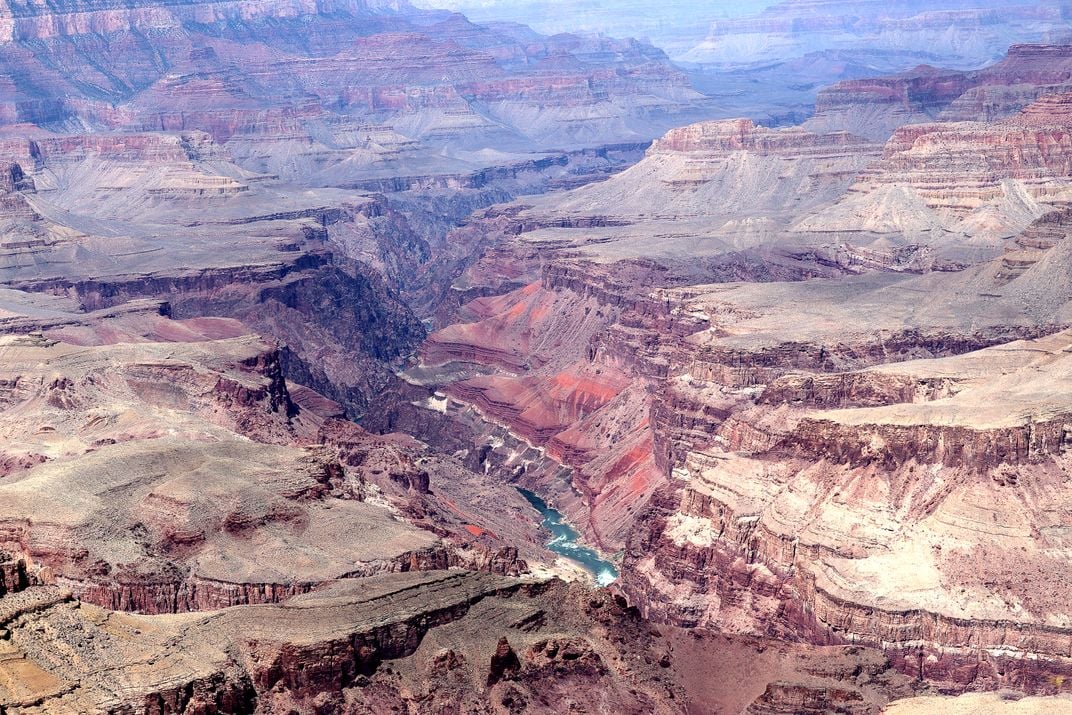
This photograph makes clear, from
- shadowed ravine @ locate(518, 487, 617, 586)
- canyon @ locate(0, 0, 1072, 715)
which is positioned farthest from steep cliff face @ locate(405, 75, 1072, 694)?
shadowed ravine @ locate(518, 487, 617, 586)

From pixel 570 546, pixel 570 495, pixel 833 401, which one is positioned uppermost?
pixel 833 401

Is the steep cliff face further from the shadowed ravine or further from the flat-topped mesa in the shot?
the shadowed ravine

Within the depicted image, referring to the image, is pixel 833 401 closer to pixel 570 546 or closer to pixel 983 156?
pixel 570 546

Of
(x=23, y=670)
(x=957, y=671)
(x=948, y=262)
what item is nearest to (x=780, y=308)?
(x=948, y=262)

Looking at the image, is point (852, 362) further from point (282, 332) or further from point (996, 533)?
point (282, 332)

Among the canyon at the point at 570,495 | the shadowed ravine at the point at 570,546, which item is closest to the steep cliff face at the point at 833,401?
the canyon at the point at 570,495

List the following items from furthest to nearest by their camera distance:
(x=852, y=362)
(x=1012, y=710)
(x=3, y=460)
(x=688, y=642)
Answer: (x=852, y=362) → (x=3, y=460) → (x=688, y=642) → (x=1012, y=710)

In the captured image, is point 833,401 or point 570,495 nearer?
point 833,401

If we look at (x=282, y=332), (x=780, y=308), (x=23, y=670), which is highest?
(x=23, y=670)

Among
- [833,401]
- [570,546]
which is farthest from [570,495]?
[833,401]

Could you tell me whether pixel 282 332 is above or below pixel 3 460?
below

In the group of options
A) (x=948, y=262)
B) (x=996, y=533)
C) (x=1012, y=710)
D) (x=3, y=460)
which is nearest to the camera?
(x=1012, y=710)
